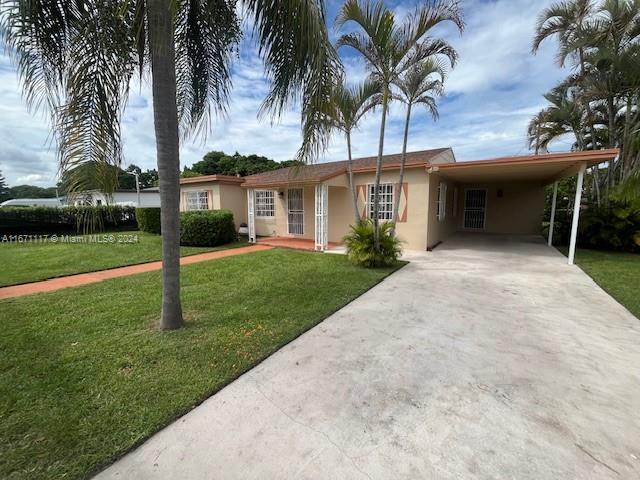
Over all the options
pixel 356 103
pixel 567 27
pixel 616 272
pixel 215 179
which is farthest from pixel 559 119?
pixel 215 179

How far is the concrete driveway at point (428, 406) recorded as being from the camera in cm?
188

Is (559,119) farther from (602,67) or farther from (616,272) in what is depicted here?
(616,272)

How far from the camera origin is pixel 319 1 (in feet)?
8.93

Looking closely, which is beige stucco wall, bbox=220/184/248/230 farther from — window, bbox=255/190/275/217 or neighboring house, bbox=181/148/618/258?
window, bbox=255/190/275/217

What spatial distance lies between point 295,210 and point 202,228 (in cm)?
410

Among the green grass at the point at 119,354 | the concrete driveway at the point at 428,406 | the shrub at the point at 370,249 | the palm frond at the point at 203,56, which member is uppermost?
the palm frond at the point at 203,56

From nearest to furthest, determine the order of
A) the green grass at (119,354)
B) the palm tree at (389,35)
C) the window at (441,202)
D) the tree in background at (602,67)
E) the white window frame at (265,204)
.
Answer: the green grass at (119,354) → the palm tree at (389,35) → the tree in background at (602,67) → the window at (441,202) → the white window frame at (265,204)

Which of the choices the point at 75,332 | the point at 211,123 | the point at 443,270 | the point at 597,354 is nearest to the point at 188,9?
the point at 211,123

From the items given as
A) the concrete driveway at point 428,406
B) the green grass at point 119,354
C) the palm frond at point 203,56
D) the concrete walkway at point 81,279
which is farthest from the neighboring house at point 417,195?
the concrete driveway at point 428,406

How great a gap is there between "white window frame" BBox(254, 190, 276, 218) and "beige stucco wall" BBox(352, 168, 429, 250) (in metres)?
5.29

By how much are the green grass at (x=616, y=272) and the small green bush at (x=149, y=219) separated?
53.5 feet

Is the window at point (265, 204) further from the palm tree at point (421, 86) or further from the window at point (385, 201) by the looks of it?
the palm tree at point (421, 86)

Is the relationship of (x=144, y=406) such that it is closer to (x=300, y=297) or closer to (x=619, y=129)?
(x=300, y=297)

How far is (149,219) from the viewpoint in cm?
1429
